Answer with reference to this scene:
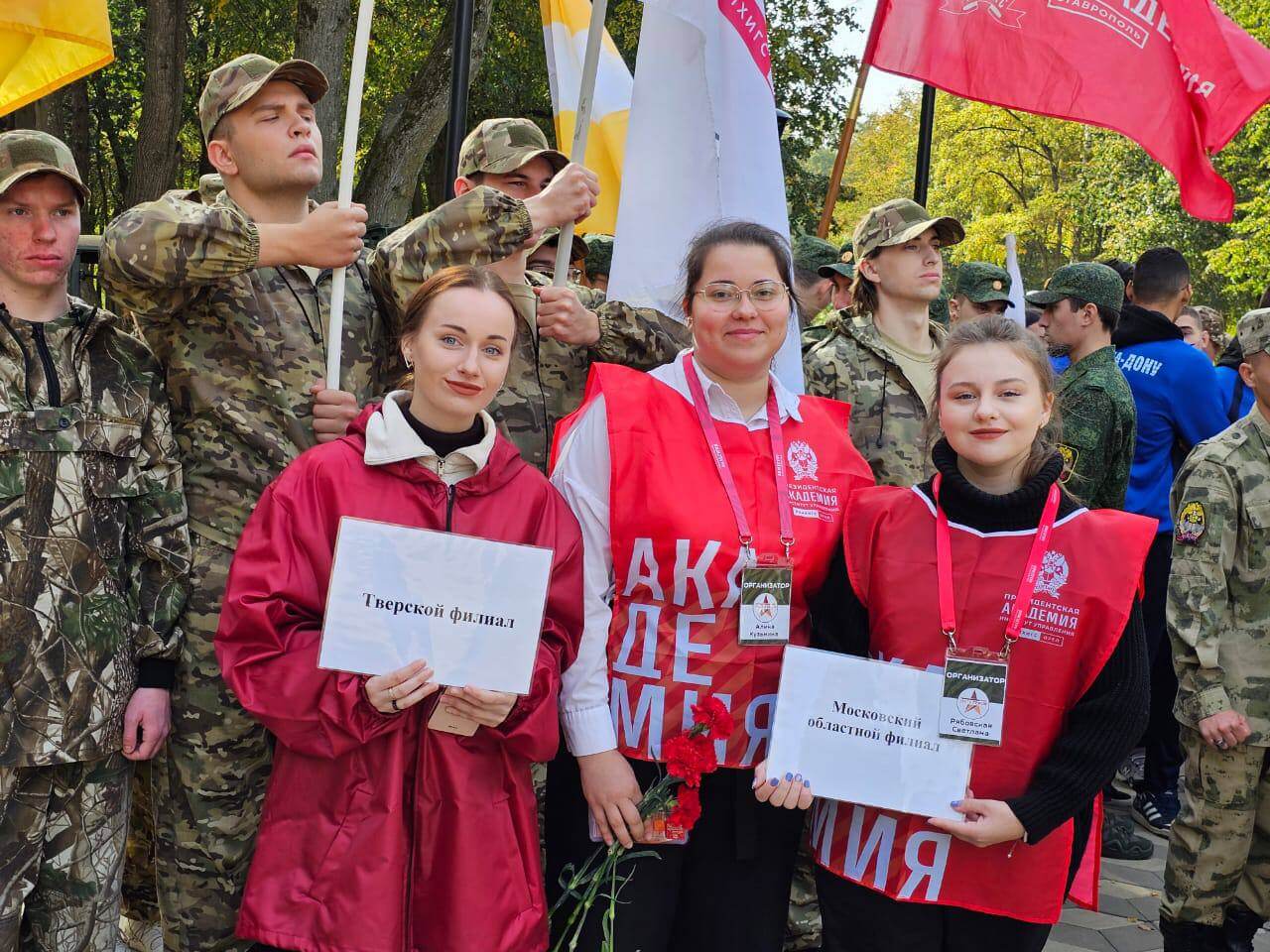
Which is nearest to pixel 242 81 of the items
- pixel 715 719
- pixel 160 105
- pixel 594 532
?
pixel 594 532

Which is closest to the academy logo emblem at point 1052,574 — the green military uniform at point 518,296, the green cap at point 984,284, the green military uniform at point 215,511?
the green military uniform at point 518,296

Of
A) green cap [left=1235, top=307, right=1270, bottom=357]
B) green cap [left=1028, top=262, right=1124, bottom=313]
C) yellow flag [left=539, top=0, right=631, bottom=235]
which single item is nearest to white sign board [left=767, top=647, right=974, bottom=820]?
green cap [left=1235, top=307, right=1270, bottom=357]

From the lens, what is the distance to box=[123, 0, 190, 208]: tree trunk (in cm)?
1236

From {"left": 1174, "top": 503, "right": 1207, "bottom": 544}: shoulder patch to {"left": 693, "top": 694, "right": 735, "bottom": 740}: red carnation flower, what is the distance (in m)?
2.21

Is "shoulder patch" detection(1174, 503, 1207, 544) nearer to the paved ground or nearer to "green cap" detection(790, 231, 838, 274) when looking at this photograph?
the paved ground

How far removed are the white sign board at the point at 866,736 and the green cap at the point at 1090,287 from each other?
3.99 meters

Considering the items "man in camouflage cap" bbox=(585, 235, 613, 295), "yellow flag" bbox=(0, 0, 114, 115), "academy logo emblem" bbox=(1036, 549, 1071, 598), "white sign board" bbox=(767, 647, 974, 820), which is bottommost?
"white sign board" bbox=(767, 647, 974, 820)

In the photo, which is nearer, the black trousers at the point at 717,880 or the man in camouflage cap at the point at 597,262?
the black trousers at the point at 717,880

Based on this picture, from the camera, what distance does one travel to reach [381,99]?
64.7 ft

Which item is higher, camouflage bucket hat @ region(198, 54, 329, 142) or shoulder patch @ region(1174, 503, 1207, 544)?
camouflage bucket hat @ region(198, 54, 329, 142)

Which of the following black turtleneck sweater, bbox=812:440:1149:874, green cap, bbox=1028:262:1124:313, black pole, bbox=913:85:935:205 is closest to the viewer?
black turtleneck sweater, bbox=812:440:1149:874

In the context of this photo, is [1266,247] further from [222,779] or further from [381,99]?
[222,779]

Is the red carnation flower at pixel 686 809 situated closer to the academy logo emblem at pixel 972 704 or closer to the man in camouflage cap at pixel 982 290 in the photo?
the academy logo emblem at pixel 972 704

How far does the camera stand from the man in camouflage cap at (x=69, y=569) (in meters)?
2.89
